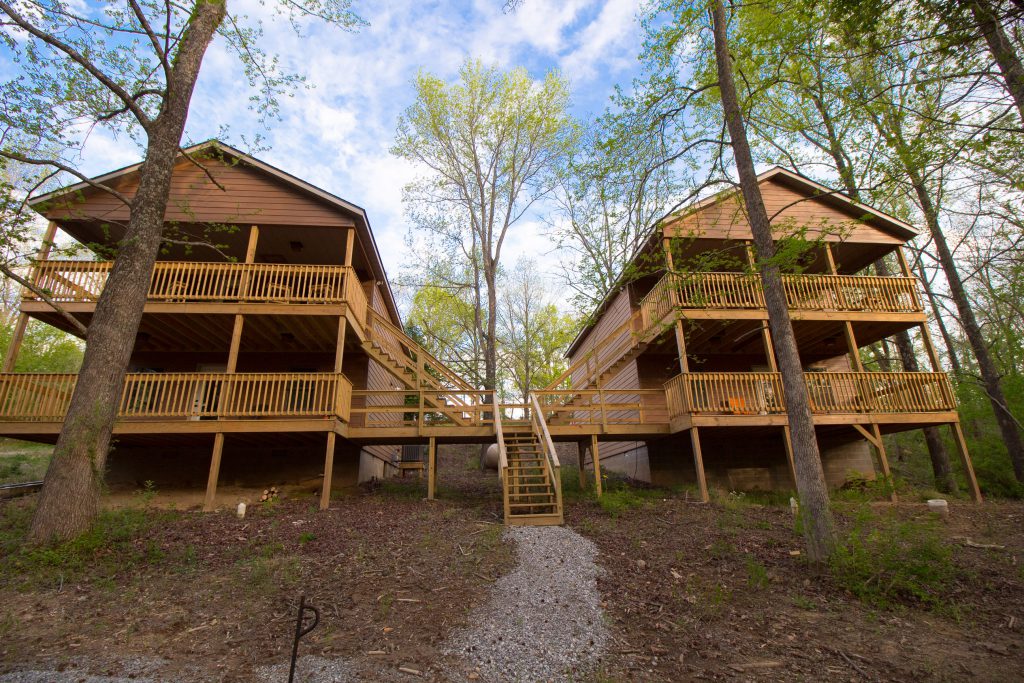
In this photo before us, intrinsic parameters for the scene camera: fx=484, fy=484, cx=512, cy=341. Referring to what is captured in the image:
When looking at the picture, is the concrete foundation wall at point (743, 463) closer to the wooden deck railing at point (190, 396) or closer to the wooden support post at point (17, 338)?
the wooden deck railing at point (190, 396)

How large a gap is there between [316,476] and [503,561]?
7.31 m

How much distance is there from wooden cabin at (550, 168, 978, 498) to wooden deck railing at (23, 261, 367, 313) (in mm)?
6583

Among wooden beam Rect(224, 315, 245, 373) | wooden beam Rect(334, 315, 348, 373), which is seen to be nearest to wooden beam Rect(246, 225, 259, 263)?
wooden beam Rect(224, 315, 245, 373)

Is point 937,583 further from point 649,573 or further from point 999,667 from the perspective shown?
point 649,573

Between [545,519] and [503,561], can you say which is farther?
[545,519]

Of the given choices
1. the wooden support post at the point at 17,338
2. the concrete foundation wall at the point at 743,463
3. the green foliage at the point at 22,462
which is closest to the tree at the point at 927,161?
the concrete foundation wall at the point at 743,463

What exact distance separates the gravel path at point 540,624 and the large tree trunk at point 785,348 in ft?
9.78

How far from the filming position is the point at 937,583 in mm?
5613

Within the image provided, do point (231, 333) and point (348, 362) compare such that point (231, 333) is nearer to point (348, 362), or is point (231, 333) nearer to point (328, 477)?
point (348, 362)

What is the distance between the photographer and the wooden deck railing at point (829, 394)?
11.6m

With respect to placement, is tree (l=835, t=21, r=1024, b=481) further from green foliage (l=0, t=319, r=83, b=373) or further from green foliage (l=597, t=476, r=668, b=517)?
green foliage (l=0, t=319, r=83, b=373)

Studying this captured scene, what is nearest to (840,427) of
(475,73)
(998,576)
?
(998,576)

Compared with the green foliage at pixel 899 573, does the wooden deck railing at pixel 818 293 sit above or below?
above

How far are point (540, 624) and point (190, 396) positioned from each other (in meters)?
9.20
